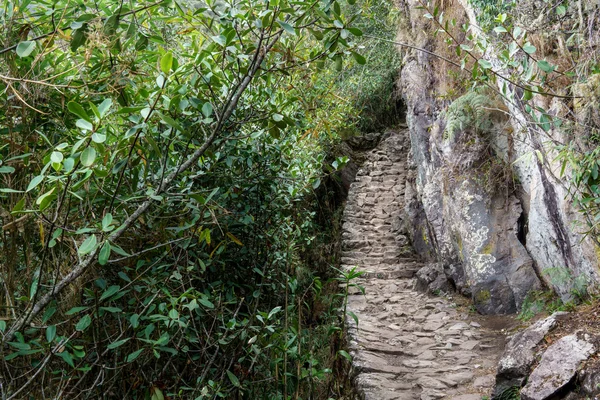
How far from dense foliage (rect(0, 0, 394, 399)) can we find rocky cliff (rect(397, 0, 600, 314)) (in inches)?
82.5

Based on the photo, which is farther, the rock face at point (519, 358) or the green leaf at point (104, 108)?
the rock face at point (519, 358)

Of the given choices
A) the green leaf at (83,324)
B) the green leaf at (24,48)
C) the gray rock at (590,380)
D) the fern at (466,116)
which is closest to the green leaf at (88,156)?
the green leaf at (24,48)

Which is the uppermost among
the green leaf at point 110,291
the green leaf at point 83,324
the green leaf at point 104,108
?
the green leaf at point 104,108

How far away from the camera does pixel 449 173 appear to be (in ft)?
22.2

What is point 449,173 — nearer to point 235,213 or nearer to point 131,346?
point 235,213

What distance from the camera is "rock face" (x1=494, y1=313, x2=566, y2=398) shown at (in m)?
3.59

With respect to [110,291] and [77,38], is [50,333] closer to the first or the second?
[110,291]

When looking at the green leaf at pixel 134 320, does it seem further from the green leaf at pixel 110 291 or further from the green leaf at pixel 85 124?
the green leaf at pixel 85 124

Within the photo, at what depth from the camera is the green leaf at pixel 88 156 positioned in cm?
156

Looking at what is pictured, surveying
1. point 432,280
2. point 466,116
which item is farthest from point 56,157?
point 432,280

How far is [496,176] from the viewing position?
617 centimetres

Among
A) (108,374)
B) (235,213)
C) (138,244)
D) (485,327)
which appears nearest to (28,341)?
(108,374)

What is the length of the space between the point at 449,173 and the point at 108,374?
547 cm

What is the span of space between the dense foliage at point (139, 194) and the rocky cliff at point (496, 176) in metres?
2.10
